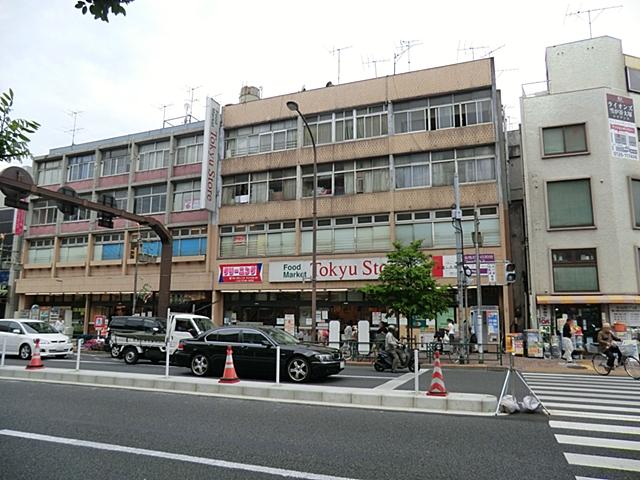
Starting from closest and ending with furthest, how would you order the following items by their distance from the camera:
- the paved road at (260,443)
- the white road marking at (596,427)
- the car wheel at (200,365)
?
the paved road at (260,443) → the white road marking at (596,427) → the car wheel at (200,365)

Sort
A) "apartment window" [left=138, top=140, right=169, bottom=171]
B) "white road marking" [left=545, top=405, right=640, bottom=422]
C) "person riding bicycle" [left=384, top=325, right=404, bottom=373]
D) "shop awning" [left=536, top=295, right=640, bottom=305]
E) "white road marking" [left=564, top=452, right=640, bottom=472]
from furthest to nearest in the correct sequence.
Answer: "apartment window" [left=138, top=140, right=169, bottom=171], "shop awning" [left=536, top=295, right=640, bottom=305], "person riding bicycle" [left=384, top=325, right=404, bottom=373], "white road marking" [left=545, top=405, right=640, bottom=422], "white road marking" [left=564, top=452, right=640, bottom=472]

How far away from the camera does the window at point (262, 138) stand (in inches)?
1249

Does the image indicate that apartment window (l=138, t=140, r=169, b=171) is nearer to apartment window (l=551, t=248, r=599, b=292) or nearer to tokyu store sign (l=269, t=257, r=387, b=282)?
tokyu store sign (l=269, t=257, r=387, b=282)

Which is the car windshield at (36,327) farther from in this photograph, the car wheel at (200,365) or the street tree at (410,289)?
the street tree at (410,289)

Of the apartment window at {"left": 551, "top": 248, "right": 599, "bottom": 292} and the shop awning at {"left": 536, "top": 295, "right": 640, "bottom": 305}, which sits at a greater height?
the apartment window at {"left": 551, "top": 248, "right": 599, "bottom": 292}

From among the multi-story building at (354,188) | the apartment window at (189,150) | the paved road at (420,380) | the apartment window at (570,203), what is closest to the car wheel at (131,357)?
the paved road at (420,380)

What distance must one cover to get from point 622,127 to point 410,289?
51.1ft

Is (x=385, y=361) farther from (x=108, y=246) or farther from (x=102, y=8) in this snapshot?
(x=108, y=246)

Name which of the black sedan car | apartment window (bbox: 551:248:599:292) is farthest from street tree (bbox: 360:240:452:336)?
apartment window (bbox: 551:248:599:292)

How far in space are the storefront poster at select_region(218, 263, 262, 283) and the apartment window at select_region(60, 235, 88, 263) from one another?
42.7 ft

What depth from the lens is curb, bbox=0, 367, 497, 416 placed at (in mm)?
8867

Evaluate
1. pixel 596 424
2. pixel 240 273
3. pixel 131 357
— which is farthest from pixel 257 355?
pixel 240 273

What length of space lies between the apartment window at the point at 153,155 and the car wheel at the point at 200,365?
79.6 ft

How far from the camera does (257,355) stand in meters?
13.4
